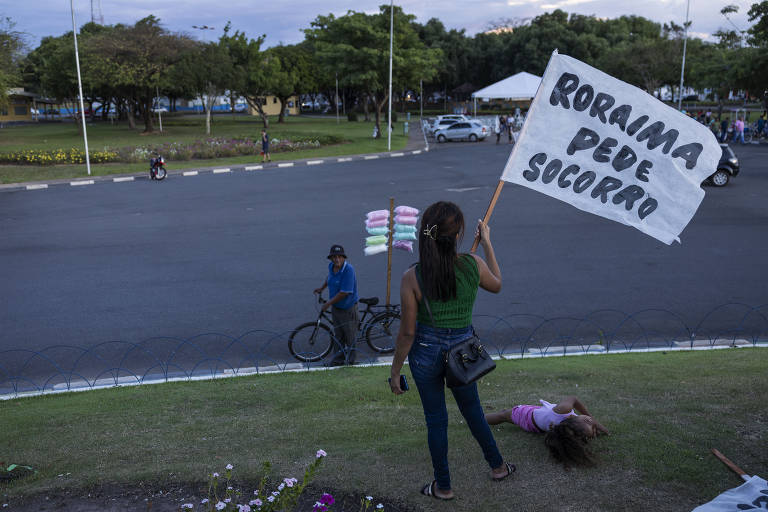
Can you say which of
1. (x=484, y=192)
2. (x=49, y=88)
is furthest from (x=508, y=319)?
(x=49, y=88)

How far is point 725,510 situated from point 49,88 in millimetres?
59063

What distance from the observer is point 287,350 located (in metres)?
8.12

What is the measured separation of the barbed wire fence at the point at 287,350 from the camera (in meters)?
7.23

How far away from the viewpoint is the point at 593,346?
25.7 ft

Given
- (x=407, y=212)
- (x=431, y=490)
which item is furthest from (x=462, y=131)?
(x=431, y=490)

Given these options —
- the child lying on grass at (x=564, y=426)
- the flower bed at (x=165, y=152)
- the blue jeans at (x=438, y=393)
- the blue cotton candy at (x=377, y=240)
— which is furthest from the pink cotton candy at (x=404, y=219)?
the flower bed at (x=165, y=152)

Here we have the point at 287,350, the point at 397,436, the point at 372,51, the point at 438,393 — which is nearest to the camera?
the point at 438,393

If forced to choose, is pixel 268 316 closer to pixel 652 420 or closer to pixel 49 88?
pixel 652 420

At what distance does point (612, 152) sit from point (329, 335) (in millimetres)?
4770

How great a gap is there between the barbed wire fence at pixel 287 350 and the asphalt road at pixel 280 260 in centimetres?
13

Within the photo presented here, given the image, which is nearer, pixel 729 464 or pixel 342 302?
pixel 729 464

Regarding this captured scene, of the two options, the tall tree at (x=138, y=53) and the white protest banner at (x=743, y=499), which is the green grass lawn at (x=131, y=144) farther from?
the white protest banner at (x=743, y=499)

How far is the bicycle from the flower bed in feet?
83.7

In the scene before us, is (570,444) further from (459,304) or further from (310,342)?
(310,342)
